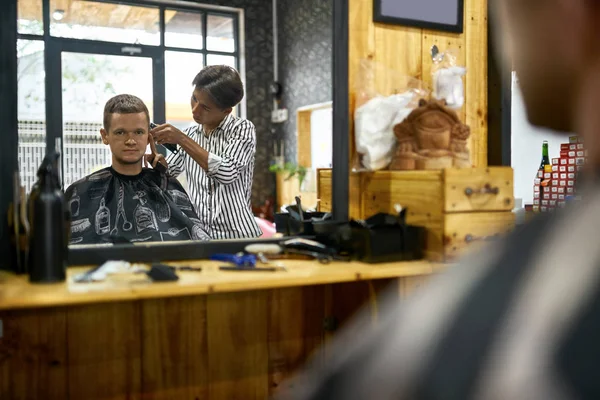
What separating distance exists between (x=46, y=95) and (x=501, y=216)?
1463 millimetres

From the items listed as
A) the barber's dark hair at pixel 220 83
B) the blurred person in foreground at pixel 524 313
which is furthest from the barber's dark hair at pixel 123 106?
the blurred person in foreground at pixel 524 313

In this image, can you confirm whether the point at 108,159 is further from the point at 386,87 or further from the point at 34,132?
the point at 386,87

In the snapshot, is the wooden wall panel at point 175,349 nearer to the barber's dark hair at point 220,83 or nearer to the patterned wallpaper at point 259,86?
the patterned wallpaper at point 259,86

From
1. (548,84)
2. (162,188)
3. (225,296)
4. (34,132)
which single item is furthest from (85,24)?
(548,84)

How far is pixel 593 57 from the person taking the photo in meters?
0.43

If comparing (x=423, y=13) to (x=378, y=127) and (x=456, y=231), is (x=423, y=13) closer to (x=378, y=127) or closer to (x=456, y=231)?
(x=378, y=127)

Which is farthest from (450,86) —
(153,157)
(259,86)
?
(153,157)

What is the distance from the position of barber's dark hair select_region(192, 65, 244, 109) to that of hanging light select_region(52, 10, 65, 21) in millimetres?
451

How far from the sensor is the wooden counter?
1.65 meters

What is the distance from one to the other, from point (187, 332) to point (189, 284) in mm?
487

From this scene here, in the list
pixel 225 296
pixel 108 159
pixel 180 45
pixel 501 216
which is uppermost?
pixel 180 45

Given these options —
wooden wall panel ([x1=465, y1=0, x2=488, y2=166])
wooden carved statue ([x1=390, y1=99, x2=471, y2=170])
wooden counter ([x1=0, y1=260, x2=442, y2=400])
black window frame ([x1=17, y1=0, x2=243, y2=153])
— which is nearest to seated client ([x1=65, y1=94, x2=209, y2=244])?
black window frame ([x1=17, y1=0, x2=243, y2=153])

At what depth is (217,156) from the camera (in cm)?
202

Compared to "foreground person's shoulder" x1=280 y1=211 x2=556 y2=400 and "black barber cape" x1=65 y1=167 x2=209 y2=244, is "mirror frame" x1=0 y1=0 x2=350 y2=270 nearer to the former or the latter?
"black barber cape" x1=65 y1=167 x2=209 y2=244
